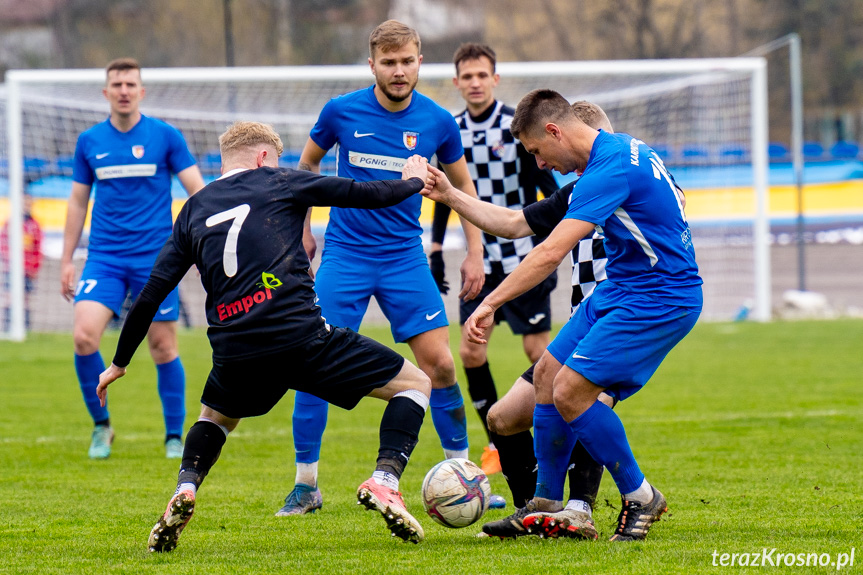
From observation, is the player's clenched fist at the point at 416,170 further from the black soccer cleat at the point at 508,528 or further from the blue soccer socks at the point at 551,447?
the black soccer cleat at the point at 508,528

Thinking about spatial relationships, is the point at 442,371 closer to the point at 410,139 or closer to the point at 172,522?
the point at 410,139

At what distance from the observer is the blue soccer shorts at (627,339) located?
4.18 metres

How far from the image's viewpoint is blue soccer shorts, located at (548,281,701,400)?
418 cm

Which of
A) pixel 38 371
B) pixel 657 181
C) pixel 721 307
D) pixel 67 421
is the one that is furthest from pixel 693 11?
pixel 657 181

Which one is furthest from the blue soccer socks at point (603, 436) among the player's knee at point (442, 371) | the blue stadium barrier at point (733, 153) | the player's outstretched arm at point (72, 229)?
the blue stadium barrier at point (733, 153)

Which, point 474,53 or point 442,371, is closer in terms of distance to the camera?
point 442,371

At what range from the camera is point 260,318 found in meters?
4.12

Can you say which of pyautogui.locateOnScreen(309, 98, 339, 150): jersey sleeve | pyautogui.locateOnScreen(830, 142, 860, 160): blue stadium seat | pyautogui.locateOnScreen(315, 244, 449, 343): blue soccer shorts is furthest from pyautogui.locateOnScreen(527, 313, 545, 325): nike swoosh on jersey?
pyautogui.locateOnScreen(830, 142, 860, 160): blue stadium seat

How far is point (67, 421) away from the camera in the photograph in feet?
28.2

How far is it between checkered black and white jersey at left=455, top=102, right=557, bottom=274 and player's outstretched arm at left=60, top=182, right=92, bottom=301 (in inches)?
104

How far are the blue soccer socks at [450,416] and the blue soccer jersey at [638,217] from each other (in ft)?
4.89

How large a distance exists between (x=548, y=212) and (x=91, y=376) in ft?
12.5

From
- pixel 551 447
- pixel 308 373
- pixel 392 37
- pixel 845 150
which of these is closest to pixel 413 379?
pixel 308 373

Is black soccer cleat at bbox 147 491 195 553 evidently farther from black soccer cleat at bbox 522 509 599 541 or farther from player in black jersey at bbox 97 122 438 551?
black soccer cleat at bbox 522 509 599 541
